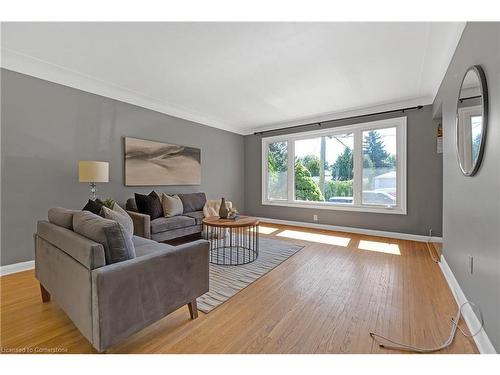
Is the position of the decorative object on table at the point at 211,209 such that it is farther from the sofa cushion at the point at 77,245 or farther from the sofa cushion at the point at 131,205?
the sofa cushion at the point at 77,245

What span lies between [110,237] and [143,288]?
1.23ft

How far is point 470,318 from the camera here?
1.66m

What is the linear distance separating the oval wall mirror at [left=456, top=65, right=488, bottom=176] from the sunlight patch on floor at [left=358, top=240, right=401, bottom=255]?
6.19 feet

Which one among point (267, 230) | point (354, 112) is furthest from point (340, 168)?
point (267, 230)

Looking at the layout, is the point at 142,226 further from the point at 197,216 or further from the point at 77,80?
the point at 77,80

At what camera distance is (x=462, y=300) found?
189 cm

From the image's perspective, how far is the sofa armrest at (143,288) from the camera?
1.21m

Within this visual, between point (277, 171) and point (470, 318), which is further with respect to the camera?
point (277, 171)

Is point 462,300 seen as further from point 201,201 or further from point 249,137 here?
point 249,137

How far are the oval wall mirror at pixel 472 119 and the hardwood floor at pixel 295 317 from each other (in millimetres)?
1219

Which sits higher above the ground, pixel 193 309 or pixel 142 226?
pixel 142 226

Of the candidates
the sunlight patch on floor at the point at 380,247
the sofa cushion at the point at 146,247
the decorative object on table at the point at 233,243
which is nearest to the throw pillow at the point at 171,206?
the decorative object on table at the point at 233,243

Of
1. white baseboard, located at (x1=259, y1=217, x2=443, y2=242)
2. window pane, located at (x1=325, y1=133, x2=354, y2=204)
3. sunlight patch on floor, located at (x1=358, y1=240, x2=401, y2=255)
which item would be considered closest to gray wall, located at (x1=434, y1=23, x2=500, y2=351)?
sunlight patch on floor, located at (x1=358, y1=240, x2=401, y2=255)
